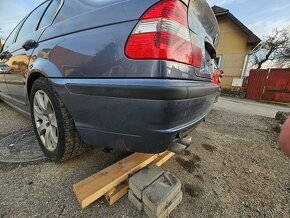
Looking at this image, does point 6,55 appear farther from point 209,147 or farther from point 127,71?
point 209,147

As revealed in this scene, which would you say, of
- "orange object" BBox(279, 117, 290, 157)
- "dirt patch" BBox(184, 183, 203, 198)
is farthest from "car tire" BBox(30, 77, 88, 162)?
"orange object" BBox(279, 117, 290, 157)

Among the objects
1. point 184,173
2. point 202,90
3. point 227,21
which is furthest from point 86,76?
point 227,21

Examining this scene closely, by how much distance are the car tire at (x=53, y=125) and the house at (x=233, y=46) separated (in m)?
12.6

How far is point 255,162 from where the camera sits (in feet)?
7.02

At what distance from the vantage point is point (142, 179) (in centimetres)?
133

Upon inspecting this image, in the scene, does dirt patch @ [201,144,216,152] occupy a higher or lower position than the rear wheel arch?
lower

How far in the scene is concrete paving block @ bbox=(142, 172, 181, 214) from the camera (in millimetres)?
1137

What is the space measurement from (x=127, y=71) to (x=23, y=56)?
1799mm

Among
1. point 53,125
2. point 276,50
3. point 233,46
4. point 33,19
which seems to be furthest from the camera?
point 276,50

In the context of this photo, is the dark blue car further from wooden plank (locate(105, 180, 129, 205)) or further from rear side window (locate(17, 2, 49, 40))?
rear side window (locate(17, 2, 49, 40))

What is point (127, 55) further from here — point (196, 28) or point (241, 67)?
point (241, 67)

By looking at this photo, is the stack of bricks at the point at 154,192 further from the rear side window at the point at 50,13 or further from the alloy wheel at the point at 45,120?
the rear side window at the point at 50,13

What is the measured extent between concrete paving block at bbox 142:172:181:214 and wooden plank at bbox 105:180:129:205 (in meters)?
0.23

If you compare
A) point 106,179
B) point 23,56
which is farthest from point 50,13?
point 106,179
